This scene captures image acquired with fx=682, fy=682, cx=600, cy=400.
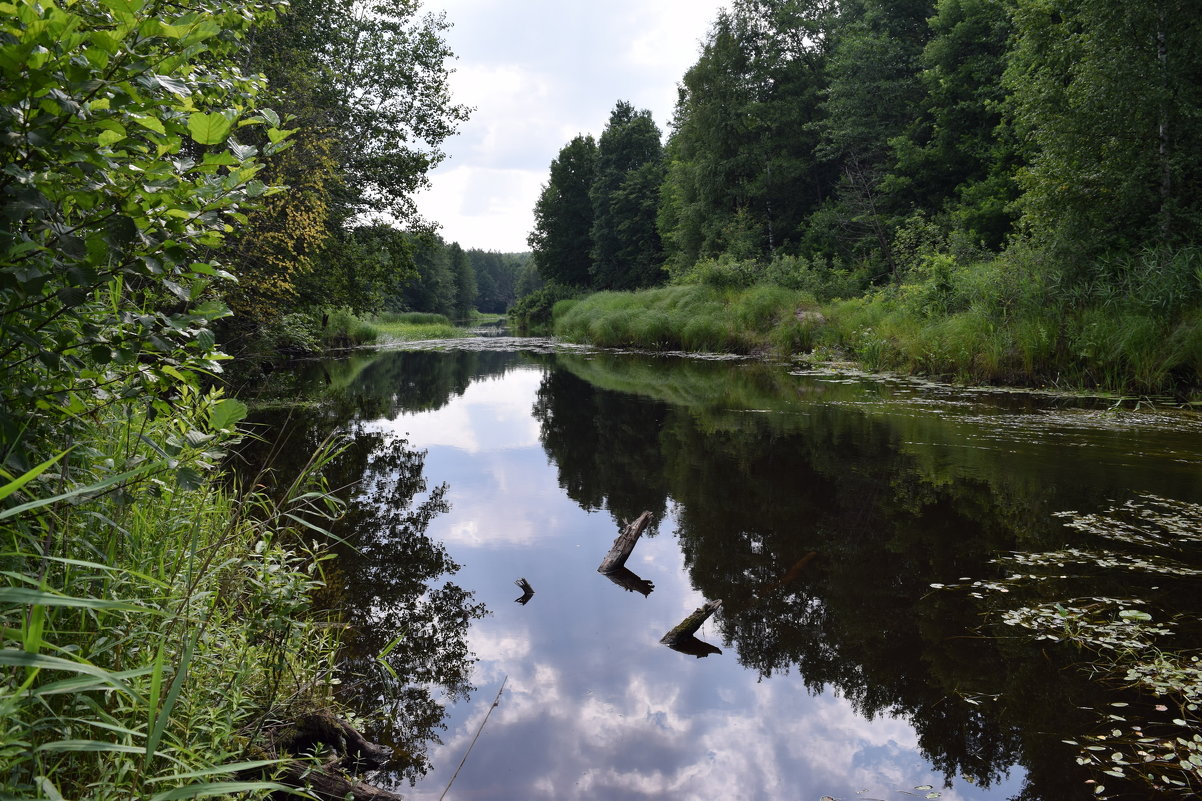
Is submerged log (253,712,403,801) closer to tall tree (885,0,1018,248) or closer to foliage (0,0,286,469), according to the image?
foliage (0,0,286,469)

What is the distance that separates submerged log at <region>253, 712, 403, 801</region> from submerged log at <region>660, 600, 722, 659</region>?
1.63 meters

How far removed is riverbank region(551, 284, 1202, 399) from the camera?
990 centimetres

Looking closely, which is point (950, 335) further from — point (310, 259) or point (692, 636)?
point (310, 259)

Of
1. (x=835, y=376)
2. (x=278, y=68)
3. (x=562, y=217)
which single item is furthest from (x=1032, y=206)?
(x=562, y=217)

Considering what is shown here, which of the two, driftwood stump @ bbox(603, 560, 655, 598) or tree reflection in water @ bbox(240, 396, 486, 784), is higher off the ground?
tree reflection in water @ bbox(240, 396, 486, 784)

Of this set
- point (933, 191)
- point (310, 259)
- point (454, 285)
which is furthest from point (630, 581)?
point (454, 285)

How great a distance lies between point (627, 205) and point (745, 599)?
141ft

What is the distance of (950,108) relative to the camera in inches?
944

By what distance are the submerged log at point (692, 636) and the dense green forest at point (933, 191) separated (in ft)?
31.1

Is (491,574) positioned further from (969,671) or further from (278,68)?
(278,68)

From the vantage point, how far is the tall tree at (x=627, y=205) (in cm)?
4406

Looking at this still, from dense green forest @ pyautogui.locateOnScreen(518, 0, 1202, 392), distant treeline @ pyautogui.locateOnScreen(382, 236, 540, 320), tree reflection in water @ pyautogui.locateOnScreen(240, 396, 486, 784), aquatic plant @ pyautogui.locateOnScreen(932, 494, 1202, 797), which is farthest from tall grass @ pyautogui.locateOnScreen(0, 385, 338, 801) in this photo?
distant treeline @ pyautogui.locateOnScreen(382, 236, 540, 320)

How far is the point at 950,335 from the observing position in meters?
13.2

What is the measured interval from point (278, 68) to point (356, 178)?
537cm
